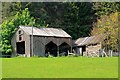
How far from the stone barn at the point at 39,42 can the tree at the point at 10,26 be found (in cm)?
60

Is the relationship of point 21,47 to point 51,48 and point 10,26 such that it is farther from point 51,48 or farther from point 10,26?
→ point 51,48

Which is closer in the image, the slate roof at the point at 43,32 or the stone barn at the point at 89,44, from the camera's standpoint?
the slate roof at the point at 43,32

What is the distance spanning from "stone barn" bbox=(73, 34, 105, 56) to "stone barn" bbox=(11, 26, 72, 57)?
1.34 metres

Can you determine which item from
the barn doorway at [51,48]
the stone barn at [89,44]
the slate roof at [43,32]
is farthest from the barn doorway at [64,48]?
the slate roof at [43,32]

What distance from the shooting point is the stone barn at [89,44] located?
36500mm

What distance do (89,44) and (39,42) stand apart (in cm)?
541

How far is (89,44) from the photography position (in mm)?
37781

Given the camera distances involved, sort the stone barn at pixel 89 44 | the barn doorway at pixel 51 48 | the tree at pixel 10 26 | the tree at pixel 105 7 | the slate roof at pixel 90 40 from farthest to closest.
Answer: the tree at pixel 105 7 < the barn doorway at pixel 51 48 < the slate roof at pixel 90 40 < the stone barn at pixel 89 44 < the tree at pixel 10 26

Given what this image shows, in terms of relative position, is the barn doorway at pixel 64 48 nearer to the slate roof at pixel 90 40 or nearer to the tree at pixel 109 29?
the slate roof at pixel 90 40

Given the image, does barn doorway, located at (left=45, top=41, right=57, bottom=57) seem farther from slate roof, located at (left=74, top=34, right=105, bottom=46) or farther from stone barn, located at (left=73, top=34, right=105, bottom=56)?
slate roof, located at (left=74, top=34, right=105, bottom=46)

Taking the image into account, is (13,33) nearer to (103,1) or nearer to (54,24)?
(54,24)

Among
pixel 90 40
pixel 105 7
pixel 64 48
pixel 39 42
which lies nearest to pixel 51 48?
pixel 64 48

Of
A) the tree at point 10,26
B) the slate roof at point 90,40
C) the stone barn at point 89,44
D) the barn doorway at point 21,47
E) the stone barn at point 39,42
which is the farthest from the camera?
the barn doorway at point 21,47

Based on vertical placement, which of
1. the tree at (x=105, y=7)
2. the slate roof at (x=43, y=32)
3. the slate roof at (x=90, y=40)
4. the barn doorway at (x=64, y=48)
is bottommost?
the barn doorway at (x=64, y=48)
